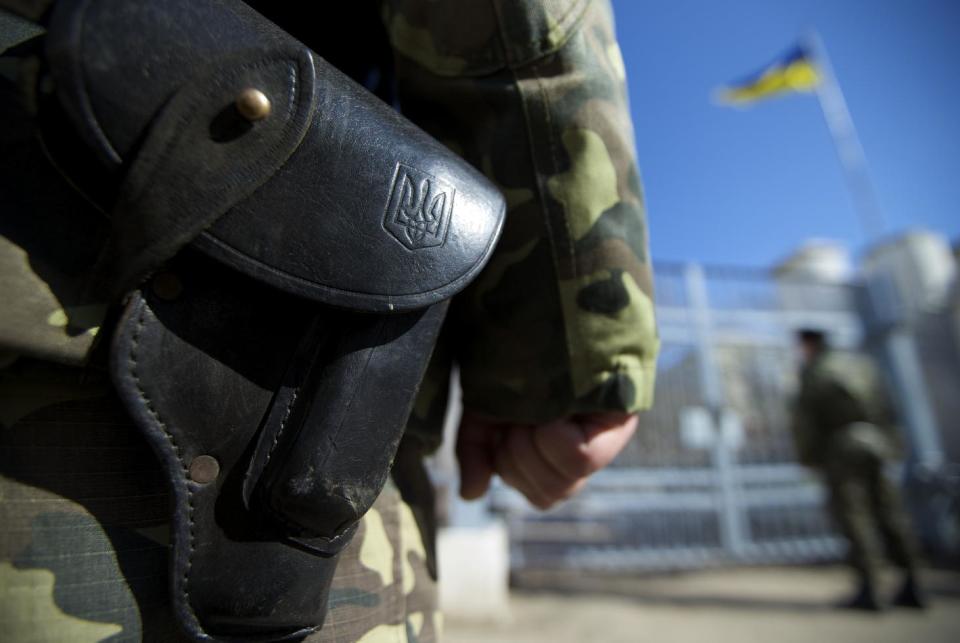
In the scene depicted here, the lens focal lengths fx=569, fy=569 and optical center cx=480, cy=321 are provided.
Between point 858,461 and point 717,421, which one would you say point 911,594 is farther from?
point 717,421

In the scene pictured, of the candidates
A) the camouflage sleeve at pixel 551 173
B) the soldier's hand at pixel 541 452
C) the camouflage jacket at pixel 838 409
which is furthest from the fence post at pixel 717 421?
the camouflage sleeve at pixel 551 173

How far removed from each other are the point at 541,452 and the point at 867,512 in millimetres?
4228

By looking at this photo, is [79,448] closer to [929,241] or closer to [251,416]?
[251,416]

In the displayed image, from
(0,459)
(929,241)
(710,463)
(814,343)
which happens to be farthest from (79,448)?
(929,241)

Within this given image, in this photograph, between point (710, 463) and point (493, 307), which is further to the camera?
point (710, 463)

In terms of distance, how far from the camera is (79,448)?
1.71 ft

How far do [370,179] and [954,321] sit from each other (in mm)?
9594

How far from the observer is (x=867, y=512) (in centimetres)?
397

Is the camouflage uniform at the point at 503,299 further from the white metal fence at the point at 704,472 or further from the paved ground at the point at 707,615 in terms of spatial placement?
the white metal fence at the point at 704,472

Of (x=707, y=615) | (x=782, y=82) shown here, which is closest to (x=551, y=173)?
(x=707, y=615)

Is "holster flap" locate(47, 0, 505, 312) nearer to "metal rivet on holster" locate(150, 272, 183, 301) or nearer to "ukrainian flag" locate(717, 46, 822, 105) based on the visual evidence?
"metal rivet on holster" locate(150, 272, 183, 301)

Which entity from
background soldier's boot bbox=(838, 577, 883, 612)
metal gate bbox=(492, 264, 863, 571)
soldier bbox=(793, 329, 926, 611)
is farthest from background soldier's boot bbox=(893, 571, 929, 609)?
metal gate bbox=(492, 264, 863, 571)

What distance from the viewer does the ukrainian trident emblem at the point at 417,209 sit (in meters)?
0.58

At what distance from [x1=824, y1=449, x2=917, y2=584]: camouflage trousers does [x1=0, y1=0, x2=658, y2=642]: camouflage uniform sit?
401cm
